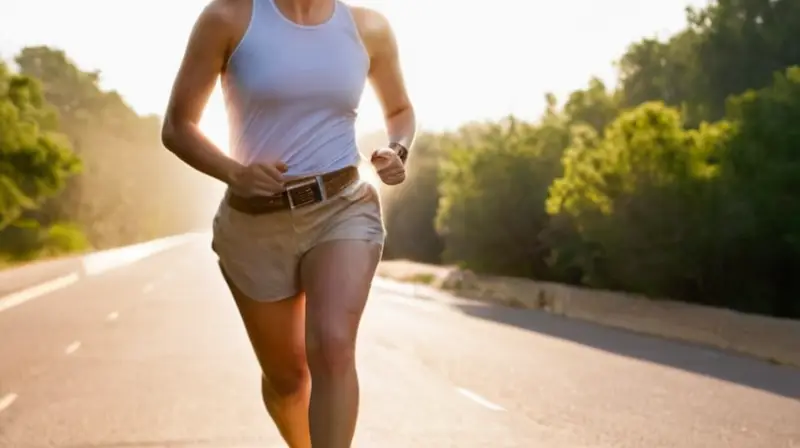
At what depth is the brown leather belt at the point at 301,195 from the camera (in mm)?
3730

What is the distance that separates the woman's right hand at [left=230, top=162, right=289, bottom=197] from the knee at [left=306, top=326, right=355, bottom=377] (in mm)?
415

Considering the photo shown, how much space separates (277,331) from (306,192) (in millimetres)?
538

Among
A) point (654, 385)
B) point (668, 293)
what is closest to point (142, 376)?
point (654, 385)

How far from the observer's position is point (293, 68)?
3.68 metres

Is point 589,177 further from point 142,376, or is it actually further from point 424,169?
point 424,169

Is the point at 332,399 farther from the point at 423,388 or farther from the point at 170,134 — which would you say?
the point at 423,388

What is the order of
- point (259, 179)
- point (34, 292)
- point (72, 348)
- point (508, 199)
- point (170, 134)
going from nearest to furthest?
point (259, 179), point (170, 134), point (72, 348), point (34, 292), point (508, 199)

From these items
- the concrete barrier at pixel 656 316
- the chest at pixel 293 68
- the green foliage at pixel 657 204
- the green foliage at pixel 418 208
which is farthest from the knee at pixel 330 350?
the green foliage at pixel 418 208

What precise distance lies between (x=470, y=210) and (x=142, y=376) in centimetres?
1984

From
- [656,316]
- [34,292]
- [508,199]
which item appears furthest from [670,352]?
[34,292]

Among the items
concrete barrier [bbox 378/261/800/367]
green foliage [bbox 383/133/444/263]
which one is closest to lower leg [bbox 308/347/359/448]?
concrete barrier [bbox 378/261/800/367]

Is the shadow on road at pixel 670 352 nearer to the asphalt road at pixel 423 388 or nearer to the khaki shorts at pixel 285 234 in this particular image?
the asphalt road at pixel 423 388

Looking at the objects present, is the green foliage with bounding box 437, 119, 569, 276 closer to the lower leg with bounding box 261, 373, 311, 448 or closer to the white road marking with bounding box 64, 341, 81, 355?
the white road marking with bounding box 64, 341, 81, 355

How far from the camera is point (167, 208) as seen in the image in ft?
521
